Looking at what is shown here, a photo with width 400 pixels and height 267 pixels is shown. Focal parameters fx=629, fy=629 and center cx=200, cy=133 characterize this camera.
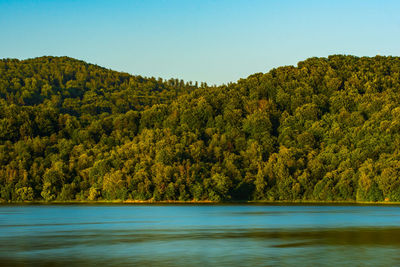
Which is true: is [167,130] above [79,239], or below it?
above

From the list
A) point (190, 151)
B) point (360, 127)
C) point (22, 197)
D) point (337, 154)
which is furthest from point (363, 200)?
point (22, 197)

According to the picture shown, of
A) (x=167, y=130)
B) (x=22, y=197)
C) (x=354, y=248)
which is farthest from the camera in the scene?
(x=167, y=130)

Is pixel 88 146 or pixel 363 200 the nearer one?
pixel 363 200

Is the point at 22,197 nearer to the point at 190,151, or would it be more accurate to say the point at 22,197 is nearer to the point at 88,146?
the point at 88,146

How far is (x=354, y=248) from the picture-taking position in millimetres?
43969

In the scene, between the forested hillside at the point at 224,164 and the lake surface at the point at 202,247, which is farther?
the forested hillside at the point at 224,164

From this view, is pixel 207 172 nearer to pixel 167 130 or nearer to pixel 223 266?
pixel 167 130

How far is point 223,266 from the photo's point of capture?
3516cm

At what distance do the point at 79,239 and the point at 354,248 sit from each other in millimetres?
22222

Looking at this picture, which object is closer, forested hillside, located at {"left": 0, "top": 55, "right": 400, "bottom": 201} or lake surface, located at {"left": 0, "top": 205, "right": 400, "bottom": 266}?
lake surface, located at {"left": 0, "top": 205, "right": 400, "bottom": 266}

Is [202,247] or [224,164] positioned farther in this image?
[224,164]

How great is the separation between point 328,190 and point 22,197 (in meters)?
78.9

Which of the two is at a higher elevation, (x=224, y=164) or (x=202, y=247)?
(x=224, y=164)

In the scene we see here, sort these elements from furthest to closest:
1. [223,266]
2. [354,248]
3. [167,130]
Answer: [167,130], [354,248], [223,266]
